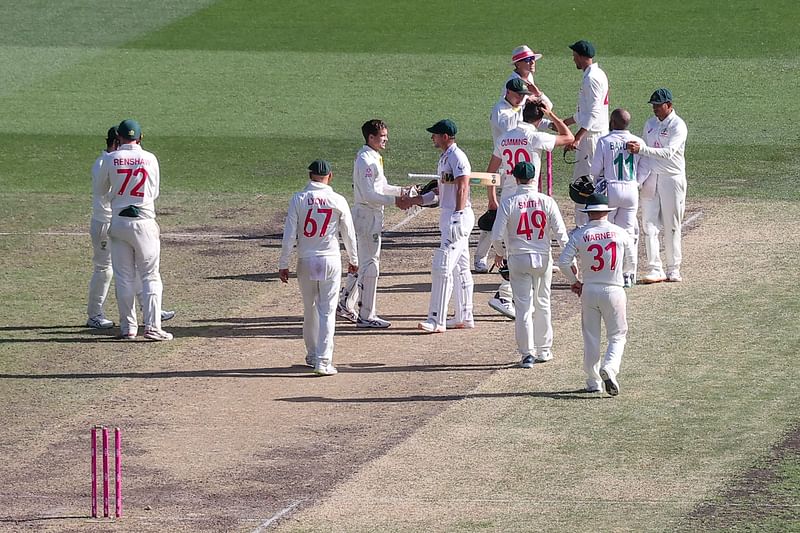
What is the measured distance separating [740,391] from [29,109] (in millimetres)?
20231

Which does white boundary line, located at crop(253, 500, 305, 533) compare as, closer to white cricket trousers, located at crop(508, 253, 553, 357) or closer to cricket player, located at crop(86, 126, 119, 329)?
white cricket trousers, located at crop(508, 253, 553, 357)

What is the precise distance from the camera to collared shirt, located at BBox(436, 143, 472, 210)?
16.7m

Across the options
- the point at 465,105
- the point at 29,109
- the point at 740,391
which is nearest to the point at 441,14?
the point at 465,105

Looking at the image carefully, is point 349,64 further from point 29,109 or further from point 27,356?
→ point 27,356

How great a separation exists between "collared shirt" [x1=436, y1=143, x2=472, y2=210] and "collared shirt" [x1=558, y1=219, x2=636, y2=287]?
251 cm

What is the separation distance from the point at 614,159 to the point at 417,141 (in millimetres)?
10633

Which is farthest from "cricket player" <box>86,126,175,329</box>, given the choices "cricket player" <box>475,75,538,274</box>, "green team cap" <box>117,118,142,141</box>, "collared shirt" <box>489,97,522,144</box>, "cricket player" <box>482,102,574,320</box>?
"collared shirt" <box>489,97,522,144</box>

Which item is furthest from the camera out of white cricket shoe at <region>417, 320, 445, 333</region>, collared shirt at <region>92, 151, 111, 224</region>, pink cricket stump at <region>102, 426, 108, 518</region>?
collared shirt at <region>92, 151, 111, 224</region>

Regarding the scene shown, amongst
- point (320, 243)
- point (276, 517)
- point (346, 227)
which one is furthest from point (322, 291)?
point (276, 517)

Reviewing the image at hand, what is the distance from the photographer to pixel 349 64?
1351 inches

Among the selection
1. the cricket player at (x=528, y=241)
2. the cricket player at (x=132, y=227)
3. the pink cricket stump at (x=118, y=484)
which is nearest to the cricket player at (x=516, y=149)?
the cricket player at (x=528, y=241)

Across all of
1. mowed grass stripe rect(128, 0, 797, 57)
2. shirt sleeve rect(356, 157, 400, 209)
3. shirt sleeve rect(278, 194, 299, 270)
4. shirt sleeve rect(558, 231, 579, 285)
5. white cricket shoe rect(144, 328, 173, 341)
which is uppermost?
mowed grass stripe rect(128, 0, 797, 57)

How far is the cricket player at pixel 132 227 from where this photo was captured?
55.1 feet

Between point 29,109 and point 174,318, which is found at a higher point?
point 29,109
